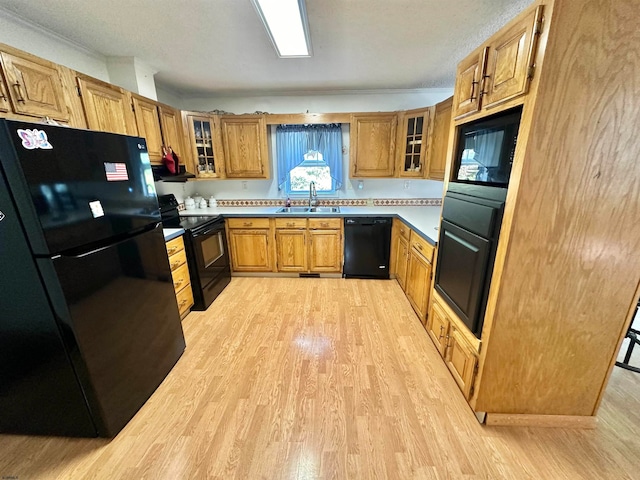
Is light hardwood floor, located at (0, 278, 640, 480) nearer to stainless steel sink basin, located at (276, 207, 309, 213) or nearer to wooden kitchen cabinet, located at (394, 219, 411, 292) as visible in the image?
wooden kitchen cabinet, located at (394, 219, 411, 292)

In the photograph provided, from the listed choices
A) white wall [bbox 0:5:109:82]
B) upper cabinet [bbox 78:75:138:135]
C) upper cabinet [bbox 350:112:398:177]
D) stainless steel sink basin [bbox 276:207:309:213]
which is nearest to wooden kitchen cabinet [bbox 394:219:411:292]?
upper cabinet [bbox 350:112:398:177]

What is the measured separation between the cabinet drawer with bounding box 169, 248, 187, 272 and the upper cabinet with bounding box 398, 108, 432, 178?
2.71 meters

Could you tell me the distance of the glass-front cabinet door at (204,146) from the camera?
10.3 ft

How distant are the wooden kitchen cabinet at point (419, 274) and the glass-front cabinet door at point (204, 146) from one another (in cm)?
262

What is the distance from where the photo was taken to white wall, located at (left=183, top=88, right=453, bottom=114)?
11.0 ft

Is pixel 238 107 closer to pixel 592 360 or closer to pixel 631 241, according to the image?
pixel 631 241

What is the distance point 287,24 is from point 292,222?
200 centimetres

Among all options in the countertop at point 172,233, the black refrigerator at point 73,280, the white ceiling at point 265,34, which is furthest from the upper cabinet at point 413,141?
the black refrigerator at point 73,280

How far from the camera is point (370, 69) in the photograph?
263 cm

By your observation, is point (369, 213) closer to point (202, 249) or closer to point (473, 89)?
point (473, 89)

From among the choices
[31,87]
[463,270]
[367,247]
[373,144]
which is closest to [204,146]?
[31,87]

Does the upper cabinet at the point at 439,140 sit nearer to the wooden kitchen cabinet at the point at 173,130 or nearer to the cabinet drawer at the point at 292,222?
the cabinet drawer at the point at 292,222

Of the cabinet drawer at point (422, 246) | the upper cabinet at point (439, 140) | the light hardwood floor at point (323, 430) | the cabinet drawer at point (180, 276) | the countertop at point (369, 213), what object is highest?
the upper cabinet at point (439, 140)

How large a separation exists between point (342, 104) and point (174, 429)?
3740 millimetres
